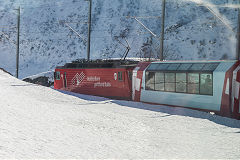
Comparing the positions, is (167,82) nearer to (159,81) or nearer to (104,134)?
(159,81)

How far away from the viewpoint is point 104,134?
9.70 meters

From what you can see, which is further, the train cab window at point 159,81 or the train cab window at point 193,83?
the train cab window at point 159,81

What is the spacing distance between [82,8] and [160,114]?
225 feet

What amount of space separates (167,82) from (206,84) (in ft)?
8.50

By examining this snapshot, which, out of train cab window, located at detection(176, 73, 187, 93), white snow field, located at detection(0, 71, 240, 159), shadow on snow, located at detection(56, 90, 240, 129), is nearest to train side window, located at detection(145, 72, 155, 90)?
shadow on snow, located at detection(56, 90, 240, 129)

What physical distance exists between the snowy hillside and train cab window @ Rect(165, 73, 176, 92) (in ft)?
125

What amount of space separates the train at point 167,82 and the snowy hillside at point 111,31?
108 ft

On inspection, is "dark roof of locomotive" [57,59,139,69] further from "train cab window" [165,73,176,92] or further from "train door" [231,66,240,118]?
"train door" [231,66,240,118]

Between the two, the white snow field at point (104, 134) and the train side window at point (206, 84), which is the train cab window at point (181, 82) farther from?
the white snow field at point (104, 134)

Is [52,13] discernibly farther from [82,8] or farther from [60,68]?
[60,68]

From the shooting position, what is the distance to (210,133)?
11.2 m

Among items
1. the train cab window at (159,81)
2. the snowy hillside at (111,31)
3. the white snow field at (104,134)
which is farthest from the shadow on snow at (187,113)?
the snowy hillside at (111,31)

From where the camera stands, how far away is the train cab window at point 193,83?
647 inches

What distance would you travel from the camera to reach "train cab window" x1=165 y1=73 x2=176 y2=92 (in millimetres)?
17672
